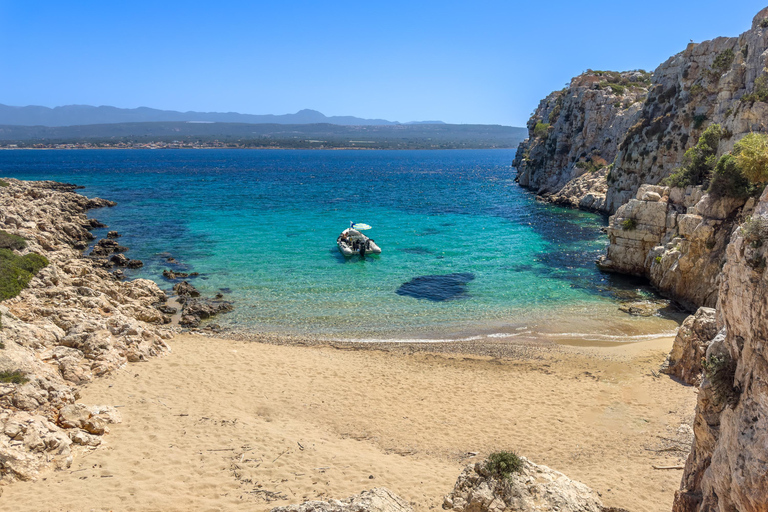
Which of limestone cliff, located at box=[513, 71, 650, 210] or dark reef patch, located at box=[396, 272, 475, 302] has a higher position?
limestone cliff, located at box=[513, 71, 650, 210]

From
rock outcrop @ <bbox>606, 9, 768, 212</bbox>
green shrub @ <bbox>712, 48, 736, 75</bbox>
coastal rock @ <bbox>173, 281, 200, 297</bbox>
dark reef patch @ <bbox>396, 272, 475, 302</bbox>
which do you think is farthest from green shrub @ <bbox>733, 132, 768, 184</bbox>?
coastal rock @ <bbox>173, 281, 200, 297</bbox>

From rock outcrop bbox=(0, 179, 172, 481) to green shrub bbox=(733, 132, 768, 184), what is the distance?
23096 millimetres

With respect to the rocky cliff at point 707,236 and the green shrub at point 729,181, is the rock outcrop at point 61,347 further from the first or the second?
the green shrub at point 729,181

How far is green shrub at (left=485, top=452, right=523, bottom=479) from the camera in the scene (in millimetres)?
8719

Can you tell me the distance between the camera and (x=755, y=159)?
18312 mm

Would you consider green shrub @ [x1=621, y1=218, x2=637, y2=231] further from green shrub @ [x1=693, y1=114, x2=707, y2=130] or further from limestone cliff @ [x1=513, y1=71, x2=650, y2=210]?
limestone cliff @ [x1=513, y1=71, x2=650, y2=210]

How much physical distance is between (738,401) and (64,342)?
680 inches

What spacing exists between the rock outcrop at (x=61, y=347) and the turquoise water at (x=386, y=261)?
4457mm

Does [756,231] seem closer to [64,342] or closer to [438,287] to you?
[64,342]

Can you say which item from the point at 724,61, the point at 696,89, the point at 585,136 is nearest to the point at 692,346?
the point at 724,61

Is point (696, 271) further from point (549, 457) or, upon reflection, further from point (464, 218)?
point (464, 218)

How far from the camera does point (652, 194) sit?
27.2 meters

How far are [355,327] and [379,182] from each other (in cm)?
7016

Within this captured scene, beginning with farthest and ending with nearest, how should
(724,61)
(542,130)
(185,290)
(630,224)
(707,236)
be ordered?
(542,130) → (724,61) → (630,224) → (185,290) → (707,236)
